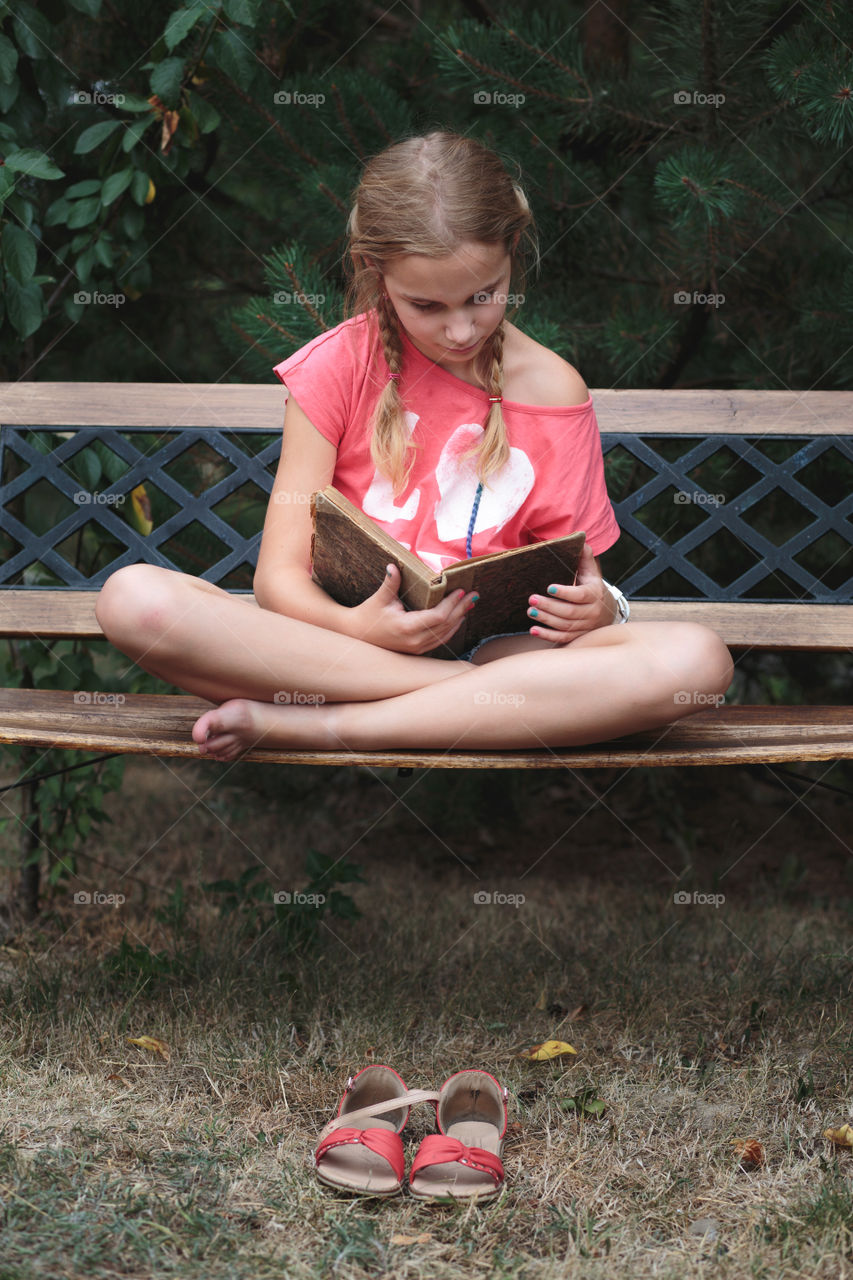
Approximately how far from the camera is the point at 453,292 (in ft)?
5.38

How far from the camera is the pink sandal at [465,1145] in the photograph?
139cm

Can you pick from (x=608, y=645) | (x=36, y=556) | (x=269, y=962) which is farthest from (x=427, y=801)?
(x=608, y=645)

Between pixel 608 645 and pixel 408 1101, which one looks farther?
pixel 608 645

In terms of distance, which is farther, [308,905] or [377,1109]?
[308,905]

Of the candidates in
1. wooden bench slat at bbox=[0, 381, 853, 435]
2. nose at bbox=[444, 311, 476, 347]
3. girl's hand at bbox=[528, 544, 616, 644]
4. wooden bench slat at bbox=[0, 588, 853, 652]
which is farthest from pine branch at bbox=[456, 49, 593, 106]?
girl's hand at bbox=[528, 544, 616, 644]

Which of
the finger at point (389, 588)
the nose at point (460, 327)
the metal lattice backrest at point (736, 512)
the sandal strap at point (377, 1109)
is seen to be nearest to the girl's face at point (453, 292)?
the nose at point (460, 327)

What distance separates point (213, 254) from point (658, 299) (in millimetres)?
1101

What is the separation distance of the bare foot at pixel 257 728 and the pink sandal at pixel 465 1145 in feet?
1.68

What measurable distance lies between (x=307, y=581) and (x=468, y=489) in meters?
0.31

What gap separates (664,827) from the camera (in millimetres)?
3293

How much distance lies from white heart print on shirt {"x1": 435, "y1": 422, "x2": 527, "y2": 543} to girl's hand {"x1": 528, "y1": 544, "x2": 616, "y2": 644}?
200 mm

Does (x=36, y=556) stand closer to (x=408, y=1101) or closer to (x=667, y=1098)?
(x=408, y=1101)

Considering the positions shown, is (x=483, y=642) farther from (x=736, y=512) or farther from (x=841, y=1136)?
(x=841, y=1136)

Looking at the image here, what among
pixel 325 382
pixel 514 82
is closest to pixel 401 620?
pixel 325 382
